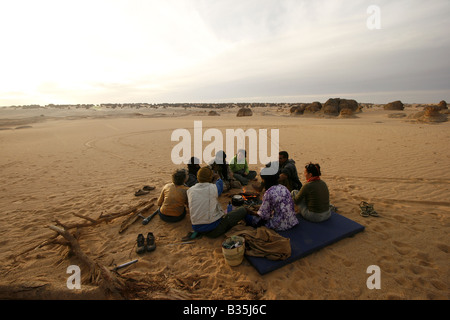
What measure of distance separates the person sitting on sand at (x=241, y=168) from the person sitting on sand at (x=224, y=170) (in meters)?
0.35

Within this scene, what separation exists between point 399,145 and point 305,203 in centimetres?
1151

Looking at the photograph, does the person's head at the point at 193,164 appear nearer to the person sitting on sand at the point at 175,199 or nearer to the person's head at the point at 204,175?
the person sitting on sand at the point at 175,199

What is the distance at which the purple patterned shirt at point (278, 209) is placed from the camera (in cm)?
413

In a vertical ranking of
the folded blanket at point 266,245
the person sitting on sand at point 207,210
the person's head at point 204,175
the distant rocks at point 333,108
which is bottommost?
the folded blanket at point 266,245

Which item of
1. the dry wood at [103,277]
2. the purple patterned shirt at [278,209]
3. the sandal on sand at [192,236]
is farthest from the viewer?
the sandal on sand at [192,236]

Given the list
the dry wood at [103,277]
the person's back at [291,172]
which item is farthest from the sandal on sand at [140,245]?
the person's back at [291,172]

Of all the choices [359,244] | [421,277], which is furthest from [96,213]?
[421,277]

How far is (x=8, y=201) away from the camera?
6734 millimetres

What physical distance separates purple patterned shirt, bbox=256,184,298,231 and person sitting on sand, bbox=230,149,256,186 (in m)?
3.15

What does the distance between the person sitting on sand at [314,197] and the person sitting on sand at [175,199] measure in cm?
263

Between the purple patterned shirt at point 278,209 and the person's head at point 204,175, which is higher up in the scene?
the person's head at point 204,175

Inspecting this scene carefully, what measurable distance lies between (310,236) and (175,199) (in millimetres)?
3054

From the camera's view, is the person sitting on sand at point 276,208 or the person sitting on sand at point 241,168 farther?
the person sitting on sand at point 241,168

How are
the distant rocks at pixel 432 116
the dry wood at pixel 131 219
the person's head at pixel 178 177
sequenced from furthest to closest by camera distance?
the distant rocks at pixel 432 116 < the dry wood at pixel 131 219 < the person's head at pixel 178 177
